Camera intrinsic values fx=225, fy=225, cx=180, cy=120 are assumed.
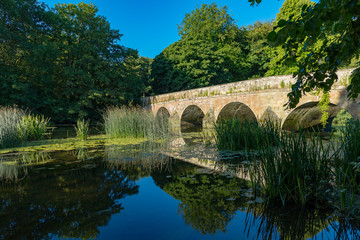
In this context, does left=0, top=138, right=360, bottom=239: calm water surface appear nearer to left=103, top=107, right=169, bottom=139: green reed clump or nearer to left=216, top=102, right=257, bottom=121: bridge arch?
left=103, top=107, right=169, bottom=139: green reed clump

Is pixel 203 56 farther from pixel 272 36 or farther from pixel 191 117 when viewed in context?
pixel 272 36

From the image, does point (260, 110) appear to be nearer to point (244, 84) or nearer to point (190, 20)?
point (244, 84)

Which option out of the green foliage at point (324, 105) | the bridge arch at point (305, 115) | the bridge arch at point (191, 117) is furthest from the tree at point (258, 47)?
the green foliage at point (324, 105)

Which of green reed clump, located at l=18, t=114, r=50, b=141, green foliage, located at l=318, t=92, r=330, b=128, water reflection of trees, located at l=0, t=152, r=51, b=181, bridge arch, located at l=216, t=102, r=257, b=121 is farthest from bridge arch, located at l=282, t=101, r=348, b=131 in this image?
green reed clump, located at l=18, t=114, r=50, b=141

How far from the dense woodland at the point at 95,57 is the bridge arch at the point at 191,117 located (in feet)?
13.7

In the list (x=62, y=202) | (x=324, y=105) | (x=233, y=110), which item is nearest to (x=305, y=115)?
(x=233, y=110)

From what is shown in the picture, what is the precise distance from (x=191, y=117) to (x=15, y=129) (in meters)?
11.6

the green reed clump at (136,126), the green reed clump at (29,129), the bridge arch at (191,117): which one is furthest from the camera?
the bridge arch at (191,117)

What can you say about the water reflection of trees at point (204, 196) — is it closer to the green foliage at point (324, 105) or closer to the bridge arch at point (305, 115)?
the green foliage at point (324, 105)

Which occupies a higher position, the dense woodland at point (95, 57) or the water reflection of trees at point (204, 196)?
the dense woodland at point (95, 57)

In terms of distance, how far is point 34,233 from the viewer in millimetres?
2049

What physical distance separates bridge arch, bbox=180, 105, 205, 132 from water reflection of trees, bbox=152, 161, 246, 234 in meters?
11.8

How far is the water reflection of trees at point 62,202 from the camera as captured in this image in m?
2.12

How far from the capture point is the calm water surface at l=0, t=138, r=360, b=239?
2041mm
